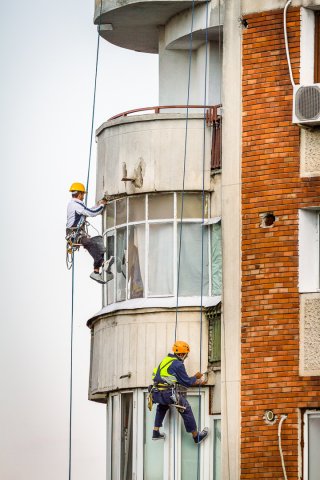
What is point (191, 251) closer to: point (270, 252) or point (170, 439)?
point (270, 252)

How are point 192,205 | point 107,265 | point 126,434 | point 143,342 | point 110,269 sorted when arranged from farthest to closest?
1. point 110,269
2. point 107,265
3. point 192,205
4. point 126,434
5. point 143,342

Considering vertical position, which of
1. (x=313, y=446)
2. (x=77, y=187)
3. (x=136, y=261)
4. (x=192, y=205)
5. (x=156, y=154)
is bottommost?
(x=313, y=446)

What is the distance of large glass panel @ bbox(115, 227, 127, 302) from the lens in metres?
43.6

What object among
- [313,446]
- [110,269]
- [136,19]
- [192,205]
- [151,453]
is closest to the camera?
[313,446]

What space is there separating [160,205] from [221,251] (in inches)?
74.0

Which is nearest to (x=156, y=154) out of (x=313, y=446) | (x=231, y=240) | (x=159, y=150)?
(x=159, y=150)

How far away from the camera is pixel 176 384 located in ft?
137

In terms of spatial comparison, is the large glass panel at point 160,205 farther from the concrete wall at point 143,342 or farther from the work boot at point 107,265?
the concrete wall at point 143,342

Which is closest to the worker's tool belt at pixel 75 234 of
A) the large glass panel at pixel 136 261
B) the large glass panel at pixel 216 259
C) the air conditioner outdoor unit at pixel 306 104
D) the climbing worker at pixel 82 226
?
the climbing worker at pixel 82 226

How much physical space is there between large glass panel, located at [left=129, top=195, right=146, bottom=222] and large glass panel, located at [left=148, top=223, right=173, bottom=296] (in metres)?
0.27

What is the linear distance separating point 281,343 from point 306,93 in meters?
4.33

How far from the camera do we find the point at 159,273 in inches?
1700

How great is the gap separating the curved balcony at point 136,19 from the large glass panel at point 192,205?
3807 millimetres

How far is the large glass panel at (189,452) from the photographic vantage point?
42.0 meters
